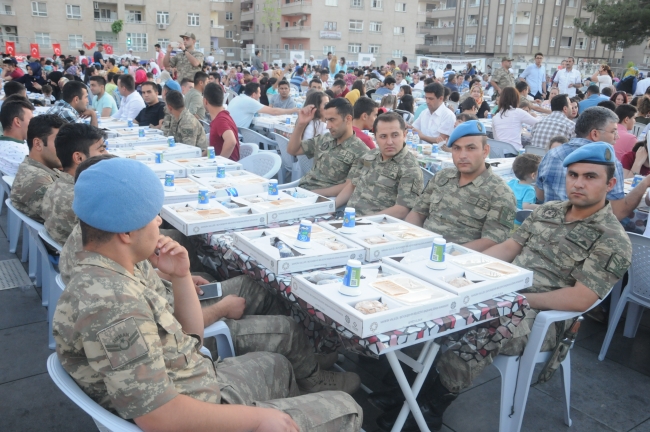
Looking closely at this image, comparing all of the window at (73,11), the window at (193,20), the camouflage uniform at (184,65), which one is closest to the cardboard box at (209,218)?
the camouflage uniform at (184,65)

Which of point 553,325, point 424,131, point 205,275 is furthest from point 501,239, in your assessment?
point 424,131

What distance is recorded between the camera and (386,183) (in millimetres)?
4113

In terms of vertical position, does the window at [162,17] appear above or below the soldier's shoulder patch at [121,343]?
above

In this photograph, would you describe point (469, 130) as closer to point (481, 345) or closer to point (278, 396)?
point (481, 345)

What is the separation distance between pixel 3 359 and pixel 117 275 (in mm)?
2415

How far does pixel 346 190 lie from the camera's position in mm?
4465

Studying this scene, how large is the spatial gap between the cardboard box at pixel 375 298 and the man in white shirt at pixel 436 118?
525cm

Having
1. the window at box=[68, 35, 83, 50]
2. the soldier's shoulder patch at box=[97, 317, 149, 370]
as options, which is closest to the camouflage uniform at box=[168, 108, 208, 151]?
the soldier's shoulder patch at box=[97, 317, 149, 370]

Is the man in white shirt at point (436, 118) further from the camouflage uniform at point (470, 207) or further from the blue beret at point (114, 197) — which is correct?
the blue beret at point (114, 197)

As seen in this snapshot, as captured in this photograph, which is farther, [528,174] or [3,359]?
[528,174]

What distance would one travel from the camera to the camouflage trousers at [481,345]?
7.99 ft

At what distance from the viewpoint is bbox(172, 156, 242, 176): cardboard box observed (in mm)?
4586

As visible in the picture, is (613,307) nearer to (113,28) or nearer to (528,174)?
(528,174)

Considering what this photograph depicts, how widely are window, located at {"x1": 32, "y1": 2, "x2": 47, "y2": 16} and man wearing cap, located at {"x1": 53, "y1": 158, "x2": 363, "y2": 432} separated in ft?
164
